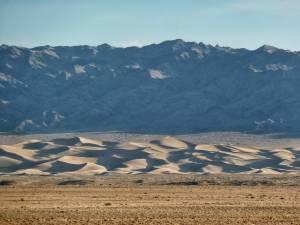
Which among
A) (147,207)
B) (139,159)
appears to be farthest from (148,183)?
(139,159)

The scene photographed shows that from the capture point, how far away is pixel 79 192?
2251 inches

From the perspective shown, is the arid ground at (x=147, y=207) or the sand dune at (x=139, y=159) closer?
the arid ground at (x=147, y=207)

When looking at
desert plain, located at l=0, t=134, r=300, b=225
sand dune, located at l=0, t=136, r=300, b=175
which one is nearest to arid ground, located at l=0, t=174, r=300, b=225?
desert plain, located at l=0, t=134, r=300, b=225

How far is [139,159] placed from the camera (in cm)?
11788

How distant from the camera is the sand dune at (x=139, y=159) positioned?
359 ft

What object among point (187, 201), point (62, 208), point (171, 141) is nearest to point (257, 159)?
point (171, 141)

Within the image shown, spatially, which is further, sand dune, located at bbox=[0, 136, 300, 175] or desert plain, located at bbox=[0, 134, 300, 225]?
sand dune, located at bbox=[0, 136, 300, 175]

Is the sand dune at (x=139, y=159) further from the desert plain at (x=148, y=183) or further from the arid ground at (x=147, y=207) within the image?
the arid ground at (x=147, y=207)

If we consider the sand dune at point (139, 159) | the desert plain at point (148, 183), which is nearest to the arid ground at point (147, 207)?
the desert plain at point (148, 183)

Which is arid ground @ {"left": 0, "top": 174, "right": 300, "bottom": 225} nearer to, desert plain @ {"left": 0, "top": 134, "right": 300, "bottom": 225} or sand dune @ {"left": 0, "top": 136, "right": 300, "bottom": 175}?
desert plain @ {"left": 0, "top": 134, "right": 300, "bottom": 225}

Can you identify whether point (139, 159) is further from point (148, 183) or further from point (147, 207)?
point (147, 207)

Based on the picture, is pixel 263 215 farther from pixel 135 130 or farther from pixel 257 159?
pixel 135 130

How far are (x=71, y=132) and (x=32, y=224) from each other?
512 feet

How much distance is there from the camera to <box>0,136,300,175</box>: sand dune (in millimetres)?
109562
